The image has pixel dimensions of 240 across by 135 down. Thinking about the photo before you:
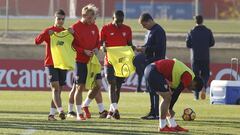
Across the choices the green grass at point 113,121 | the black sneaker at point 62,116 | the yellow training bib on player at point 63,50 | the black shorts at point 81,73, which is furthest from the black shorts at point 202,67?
the black sneaker at point 62,116

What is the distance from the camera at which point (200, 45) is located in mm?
23969

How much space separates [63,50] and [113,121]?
1.70 meters

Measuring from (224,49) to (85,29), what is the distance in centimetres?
1442

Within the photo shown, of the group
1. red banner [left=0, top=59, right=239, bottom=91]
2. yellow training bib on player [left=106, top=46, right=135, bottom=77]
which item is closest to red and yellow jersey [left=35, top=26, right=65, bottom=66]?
yellow training bib on player [left=106, top=46, right=135, bottom=77]

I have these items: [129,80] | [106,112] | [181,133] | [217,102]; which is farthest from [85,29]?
[129,80]

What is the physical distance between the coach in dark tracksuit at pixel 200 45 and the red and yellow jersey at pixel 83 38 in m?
6.18

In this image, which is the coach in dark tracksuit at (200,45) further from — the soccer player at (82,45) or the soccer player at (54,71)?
the soccer player at (54,71)

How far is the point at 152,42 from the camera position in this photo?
17.8 metres

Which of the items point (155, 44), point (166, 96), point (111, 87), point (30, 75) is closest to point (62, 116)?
point (111, 87)

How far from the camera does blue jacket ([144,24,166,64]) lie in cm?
1767

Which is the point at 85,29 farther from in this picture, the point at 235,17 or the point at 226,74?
the point at 235,17

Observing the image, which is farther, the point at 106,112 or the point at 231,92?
the point at 231,92

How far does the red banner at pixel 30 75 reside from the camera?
2883cm

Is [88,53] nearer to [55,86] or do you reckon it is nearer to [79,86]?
[79,86]
